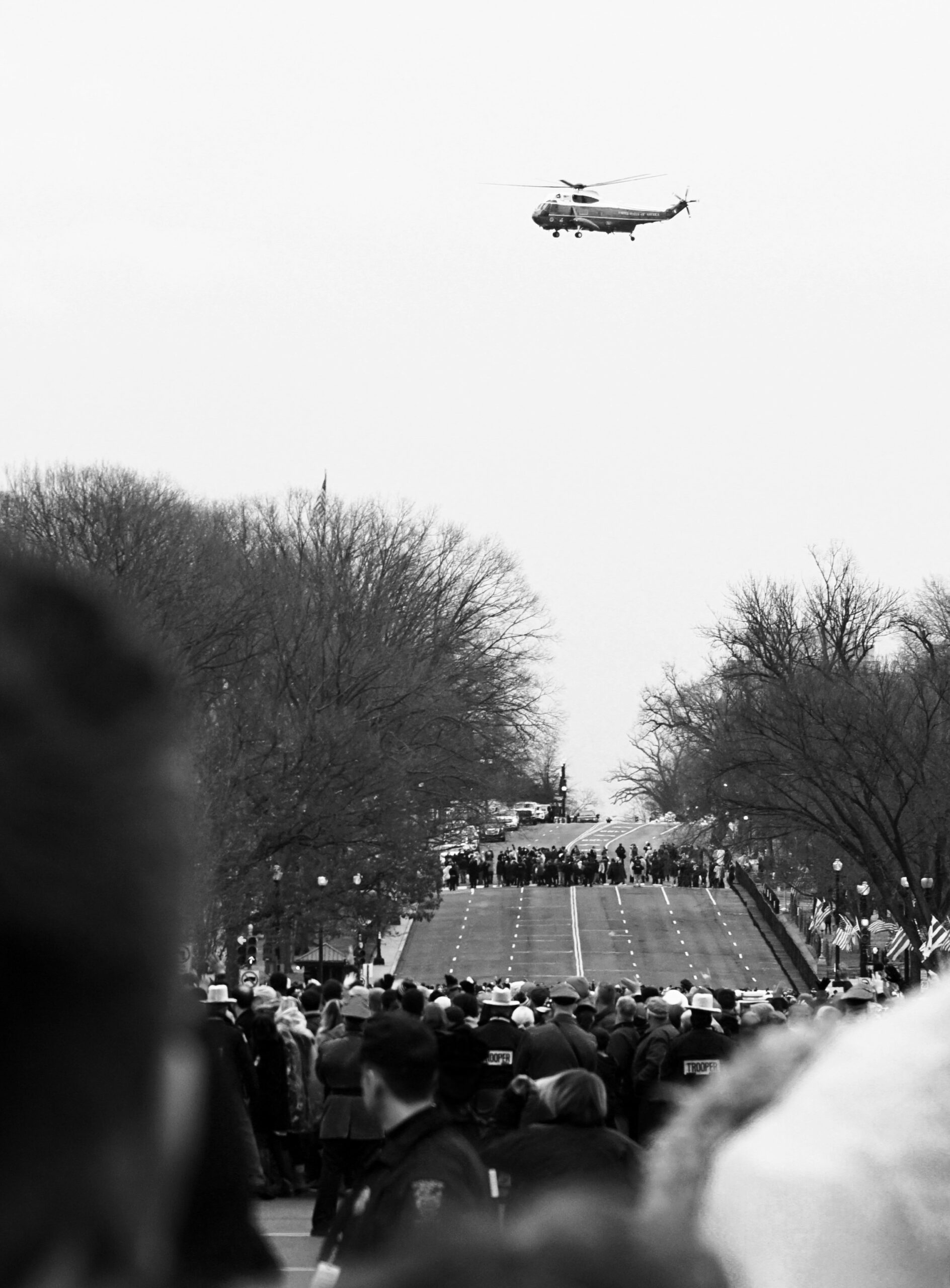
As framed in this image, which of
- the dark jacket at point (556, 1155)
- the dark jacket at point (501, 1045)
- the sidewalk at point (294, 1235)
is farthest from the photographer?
the dark jacket at point (501, 1045)

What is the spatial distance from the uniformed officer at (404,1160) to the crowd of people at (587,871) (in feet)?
264

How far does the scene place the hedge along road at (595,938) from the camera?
6688cm

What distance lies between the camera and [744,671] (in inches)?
2365

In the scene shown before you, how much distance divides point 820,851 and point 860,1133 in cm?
6516

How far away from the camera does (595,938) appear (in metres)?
76.5

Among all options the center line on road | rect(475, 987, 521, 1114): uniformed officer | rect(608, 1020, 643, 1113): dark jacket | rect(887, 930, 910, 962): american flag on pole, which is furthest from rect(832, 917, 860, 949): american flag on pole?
rect(475, 987, 521, 1114): uniformed officer

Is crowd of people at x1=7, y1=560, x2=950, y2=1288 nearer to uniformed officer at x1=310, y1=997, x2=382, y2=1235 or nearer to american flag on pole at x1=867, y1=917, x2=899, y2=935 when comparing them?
uniformed officer at x1=310, y1=997, x2=382, y2=1235

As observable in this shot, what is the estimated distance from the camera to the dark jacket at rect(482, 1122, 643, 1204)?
734 cm

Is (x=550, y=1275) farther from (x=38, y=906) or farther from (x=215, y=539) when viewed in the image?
(x=215, y=539)

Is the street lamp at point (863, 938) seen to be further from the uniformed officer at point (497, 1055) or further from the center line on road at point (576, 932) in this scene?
the uniformed officer at point (497, 1055)

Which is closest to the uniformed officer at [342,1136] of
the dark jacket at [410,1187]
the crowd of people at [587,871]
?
the dark jacket at [410,1187]

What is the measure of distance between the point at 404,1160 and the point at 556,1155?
1.77m

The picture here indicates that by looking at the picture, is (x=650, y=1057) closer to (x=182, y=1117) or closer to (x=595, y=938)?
(x=182, y=1117)

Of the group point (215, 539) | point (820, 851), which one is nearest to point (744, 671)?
point (820, 851)
